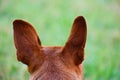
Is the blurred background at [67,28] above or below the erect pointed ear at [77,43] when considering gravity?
above

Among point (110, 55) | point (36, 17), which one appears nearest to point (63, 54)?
point (110, 55)

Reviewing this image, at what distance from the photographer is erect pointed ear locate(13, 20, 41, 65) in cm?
591

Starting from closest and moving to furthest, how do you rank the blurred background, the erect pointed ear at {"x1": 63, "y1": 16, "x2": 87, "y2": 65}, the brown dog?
the brown dog → the erect pointed ear at {"x1": 63, "y1": 16, "x2": 87, "y2": 65} → the blurred background

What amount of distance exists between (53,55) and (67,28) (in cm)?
740

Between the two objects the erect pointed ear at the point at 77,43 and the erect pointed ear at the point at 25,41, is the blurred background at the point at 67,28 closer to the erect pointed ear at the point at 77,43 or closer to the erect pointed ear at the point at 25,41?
the erect pointed ear at the point at 25,41

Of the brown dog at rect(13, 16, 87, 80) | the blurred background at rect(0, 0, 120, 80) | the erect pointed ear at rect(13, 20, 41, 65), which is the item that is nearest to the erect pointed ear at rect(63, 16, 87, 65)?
the brown dog at rect(13, 16, 87, 80)

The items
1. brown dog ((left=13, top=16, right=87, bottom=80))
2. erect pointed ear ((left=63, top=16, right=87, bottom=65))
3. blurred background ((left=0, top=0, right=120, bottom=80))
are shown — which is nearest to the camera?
brown dog ((left=13, top=16, right=87, bottom=80))

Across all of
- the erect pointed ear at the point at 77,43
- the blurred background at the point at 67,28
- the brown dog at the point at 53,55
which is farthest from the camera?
the blurred background at the point at 67,28

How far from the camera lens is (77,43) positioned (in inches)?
231

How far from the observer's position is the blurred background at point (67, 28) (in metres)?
10.1

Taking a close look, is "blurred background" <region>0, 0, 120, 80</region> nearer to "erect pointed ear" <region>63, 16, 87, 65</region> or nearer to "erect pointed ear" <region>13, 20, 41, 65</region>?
"erect pointed ear" <region>13, 20, 41, 65</region>

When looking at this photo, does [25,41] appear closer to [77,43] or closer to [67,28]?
[77,43]

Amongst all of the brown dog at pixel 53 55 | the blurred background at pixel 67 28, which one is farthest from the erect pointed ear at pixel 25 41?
the blurred background at pixel 67 28

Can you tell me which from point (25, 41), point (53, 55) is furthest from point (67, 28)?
point (53, 55)
